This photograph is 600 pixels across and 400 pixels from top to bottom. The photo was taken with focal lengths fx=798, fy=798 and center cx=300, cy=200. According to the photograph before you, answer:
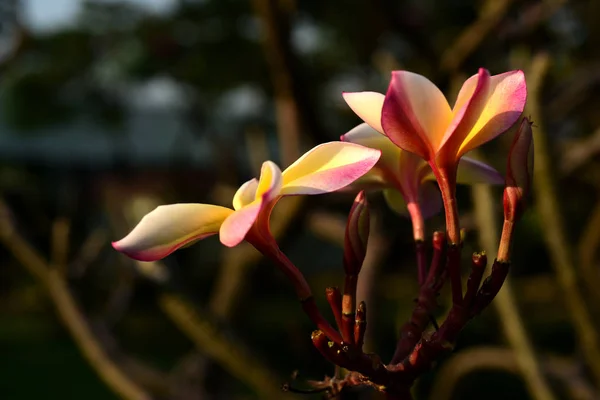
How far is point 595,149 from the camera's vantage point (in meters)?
1.66

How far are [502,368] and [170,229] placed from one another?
1.57m

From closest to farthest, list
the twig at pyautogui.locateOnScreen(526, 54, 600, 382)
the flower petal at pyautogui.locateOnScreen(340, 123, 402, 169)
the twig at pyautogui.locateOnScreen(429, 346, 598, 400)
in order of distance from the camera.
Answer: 1. the flower petal at pyautogui.locateOnScreen(340, 123, 402, 169)
2. the twig at pyautogui.locateOnScreen(526, 54, 600, 382)
3. the twig at pyautogui.locateOnScreen(429, 346, 598, 400)

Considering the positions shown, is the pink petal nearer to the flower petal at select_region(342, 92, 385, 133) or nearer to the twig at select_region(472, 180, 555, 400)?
the flower petal at select_region(342, 92, 385, 133)

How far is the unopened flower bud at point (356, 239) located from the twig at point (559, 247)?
0.88 m

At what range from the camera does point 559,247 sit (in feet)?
4.50

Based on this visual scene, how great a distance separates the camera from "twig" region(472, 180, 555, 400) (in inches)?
53.6

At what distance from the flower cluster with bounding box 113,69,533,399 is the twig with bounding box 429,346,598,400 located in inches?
41.0

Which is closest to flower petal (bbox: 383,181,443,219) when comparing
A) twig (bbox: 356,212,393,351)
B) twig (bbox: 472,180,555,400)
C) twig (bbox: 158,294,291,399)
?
twig (bbox: 158,294,291,399)

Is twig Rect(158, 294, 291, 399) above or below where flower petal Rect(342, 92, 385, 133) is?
below

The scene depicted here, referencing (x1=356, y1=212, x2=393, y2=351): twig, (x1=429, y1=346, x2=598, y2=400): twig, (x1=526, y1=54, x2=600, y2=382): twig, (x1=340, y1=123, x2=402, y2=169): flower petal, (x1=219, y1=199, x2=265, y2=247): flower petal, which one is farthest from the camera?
(x1=356, y1=212, x2=393, y2=351): twig

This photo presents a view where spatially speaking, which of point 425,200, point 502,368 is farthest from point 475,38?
point 425,200

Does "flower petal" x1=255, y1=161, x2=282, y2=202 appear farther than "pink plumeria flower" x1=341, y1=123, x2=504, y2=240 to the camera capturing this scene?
No

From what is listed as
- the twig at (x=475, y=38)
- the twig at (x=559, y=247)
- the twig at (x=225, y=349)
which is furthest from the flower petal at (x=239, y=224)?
the twig at (x=475, y=38)

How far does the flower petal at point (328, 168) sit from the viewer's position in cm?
40
